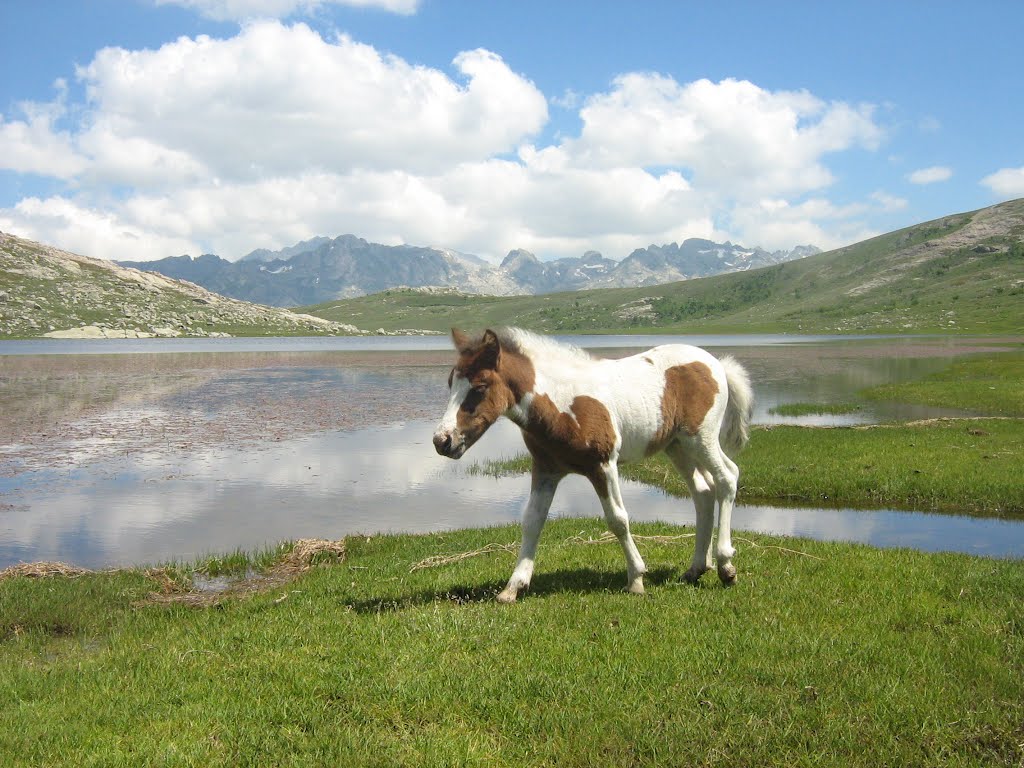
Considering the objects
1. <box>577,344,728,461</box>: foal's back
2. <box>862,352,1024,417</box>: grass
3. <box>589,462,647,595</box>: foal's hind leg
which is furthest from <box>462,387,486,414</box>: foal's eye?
<box>862,352,1024,417</box>: grass

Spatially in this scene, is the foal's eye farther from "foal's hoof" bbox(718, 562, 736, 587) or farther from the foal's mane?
"foal's hoof" bbox(718, 562, 736, 587)

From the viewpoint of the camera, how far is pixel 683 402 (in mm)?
10461

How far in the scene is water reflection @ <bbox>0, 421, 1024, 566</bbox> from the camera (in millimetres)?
18172

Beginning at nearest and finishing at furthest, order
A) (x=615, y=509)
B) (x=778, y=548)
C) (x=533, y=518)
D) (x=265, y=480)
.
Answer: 1. (x=615, y=509)
2. (x=533, y=518)
3. (x=778, y=548)
4. (x=265, y=480)

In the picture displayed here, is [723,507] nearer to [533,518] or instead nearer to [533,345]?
[533,518]

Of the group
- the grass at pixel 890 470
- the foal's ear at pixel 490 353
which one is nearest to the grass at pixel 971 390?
the grass at pixel 890 470

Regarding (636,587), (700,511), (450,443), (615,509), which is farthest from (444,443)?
(700,511)

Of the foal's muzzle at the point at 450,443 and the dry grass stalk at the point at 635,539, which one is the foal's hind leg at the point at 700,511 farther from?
the foal's muzzle at the point at 450,443

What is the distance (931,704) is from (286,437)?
32.6 meters

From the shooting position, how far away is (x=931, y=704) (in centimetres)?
661

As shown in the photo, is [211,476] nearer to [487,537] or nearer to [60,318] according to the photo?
[487,537]

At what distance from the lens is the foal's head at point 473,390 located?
29.3 ft

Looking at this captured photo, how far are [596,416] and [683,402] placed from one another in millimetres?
1555

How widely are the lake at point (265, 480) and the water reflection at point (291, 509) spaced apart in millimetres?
69
